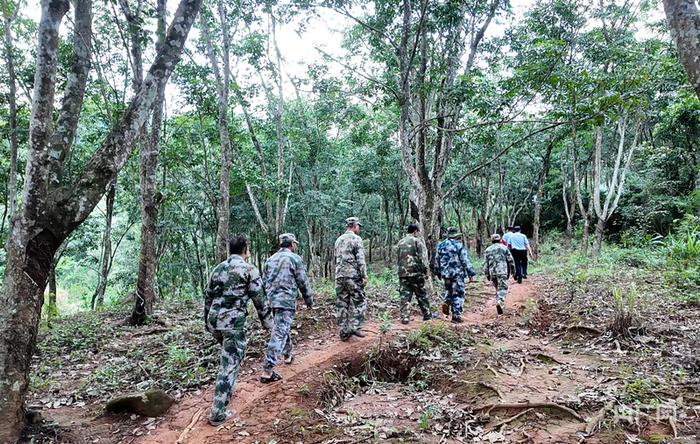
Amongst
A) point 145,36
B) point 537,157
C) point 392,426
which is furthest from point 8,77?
point 537,157

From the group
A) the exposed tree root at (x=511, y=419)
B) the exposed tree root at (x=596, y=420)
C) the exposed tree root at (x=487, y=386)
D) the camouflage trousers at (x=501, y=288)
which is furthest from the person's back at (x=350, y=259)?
the camouflage trousers at (x=501, y=288)

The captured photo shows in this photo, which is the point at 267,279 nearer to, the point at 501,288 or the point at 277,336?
the point at 277,336

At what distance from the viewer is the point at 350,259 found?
785cm

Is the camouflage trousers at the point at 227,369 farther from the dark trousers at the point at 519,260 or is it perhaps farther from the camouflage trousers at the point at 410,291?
the dark trousers at the point at 519,260

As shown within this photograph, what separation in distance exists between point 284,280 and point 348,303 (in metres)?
1.84

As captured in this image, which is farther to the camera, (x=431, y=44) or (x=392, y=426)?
(x=431, y=44)

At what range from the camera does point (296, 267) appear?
6.71m

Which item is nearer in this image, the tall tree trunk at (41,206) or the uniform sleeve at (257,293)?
the tall tree trunk at (41,206)

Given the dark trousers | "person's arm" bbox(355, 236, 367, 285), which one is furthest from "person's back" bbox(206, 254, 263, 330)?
the dark trousers

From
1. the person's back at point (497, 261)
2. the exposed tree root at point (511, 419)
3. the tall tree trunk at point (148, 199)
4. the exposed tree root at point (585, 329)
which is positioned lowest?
the exposed tree root at point (511, 419)

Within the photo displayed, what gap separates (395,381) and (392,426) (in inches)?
76.8

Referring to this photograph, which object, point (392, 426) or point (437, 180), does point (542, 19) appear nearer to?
point (437, 180)

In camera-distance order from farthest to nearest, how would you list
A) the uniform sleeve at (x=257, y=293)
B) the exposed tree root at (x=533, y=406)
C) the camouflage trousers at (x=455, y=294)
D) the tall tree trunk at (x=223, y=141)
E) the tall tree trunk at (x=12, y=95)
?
the tall tree trunk at (x=223, y=141), the tall tree trunk at (x=12, y=95), the camouflage trousers at (x=455, y=294), the uniform sleeve at (x=257, y=293), the exposed tree root at (x=533, y=406)

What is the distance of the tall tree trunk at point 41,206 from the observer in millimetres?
4309
